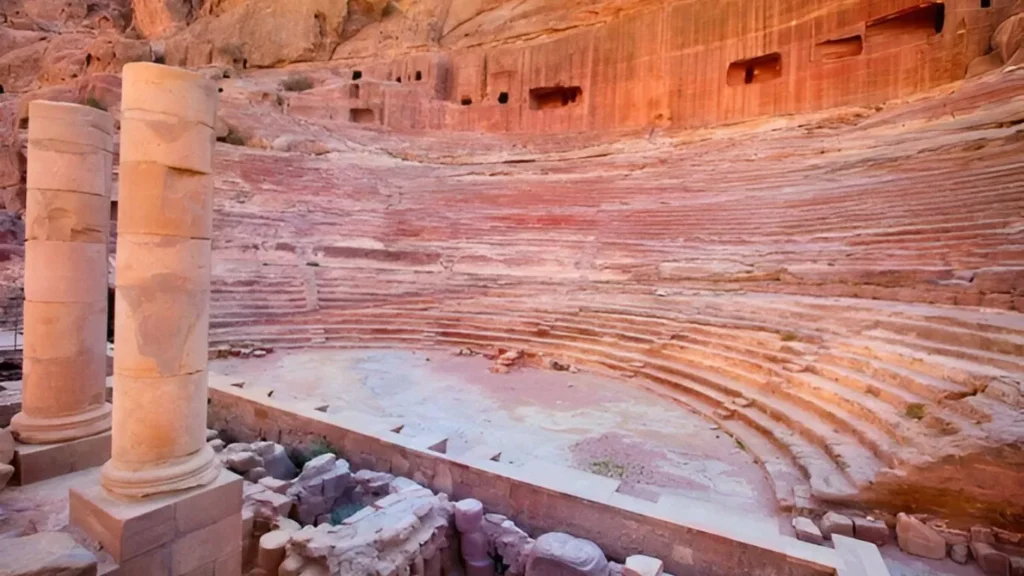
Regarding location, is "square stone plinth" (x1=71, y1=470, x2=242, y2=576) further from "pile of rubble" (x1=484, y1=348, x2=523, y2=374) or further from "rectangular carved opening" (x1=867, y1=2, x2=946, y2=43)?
"rectangular carved opening" (x1=867, y1=2, x2=946, y2=43)

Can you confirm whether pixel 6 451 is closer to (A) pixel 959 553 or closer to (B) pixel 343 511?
(B) pixel 343 511

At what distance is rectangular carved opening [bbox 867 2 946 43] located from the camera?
16.8 metres

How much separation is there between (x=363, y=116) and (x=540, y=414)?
2340 cm

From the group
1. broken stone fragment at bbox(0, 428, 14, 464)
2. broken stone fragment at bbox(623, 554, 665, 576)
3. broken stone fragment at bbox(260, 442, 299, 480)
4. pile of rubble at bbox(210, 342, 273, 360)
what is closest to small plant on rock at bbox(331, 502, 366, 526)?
broken stone fragment at bbox(260, 442, 299, 480)

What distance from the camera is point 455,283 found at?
13336 mm

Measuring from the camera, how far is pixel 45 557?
249 cm

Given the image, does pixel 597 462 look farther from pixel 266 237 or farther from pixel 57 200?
pixel 266 237

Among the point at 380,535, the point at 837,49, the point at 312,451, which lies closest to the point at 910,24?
the point at 837,49

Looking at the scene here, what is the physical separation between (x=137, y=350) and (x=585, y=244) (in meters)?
12.0

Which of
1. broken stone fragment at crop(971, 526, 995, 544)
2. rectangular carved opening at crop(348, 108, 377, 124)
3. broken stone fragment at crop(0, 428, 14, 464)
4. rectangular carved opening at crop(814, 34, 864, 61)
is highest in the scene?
rectangular carved opening at crop(814, 34, 864, 61)

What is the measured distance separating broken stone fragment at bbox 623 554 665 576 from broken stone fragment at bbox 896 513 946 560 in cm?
184

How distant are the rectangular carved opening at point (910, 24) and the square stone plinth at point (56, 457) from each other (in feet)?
75.4

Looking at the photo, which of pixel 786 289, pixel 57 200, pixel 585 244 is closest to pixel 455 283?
pixel 585 244

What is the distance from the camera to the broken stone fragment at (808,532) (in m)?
3.56
